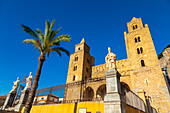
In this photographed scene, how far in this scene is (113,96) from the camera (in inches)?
216

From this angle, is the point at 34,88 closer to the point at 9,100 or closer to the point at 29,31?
the point at 29,31

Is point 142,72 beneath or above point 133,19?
beneath

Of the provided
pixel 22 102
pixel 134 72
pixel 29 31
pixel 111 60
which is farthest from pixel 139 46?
pixel 22 102

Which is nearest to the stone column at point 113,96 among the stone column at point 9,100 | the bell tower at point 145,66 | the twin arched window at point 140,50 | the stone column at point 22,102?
the stone column at point 22,102

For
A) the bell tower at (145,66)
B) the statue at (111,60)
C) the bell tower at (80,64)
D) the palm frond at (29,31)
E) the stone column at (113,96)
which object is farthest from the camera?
the bell tower at (80,64)

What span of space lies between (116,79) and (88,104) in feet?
10.5

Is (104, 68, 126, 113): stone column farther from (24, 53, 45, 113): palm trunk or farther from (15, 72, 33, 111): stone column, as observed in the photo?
(15, 72, 33, 111): stone column

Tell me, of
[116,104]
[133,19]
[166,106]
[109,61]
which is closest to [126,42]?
[133,19]

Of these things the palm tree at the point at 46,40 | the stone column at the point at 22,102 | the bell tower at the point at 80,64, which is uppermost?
the bell tower at the point at 80,64

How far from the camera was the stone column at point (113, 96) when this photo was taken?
204 inches

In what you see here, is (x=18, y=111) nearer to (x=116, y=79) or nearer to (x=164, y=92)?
(x=116, y=79)

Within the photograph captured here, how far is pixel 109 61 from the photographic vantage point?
7000mm

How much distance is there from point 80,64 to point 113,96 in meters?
20.9

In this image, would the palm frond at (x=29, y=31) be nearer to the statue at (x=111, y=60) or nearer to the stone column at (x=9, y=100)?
the statue at (x=111, y=60)
